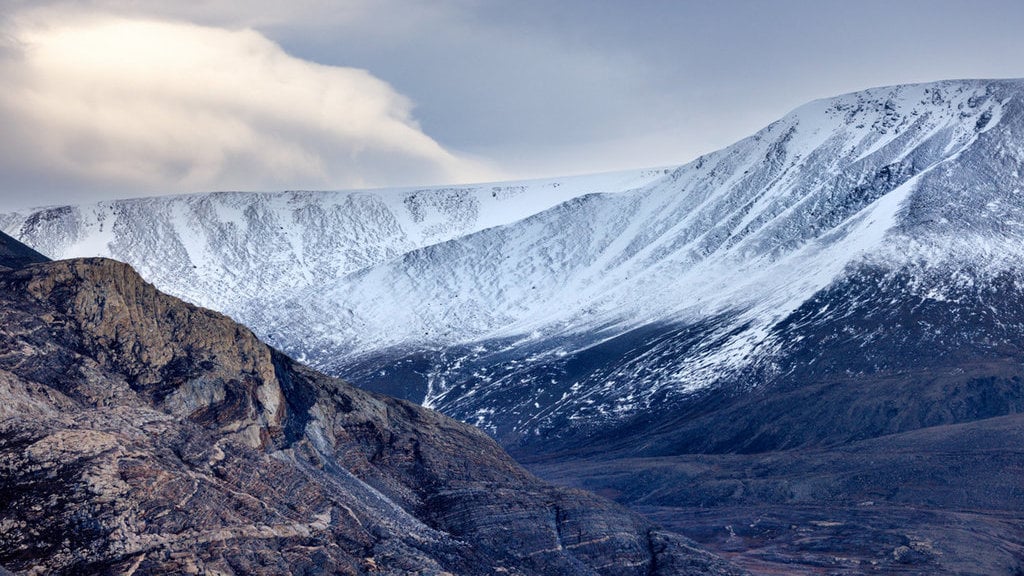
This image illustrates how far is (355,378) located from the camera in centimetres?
19962

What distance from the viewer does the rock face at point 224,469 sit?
106 feet

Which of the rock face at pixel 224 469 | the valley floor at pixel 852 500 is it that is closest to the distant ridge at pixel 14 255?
the rock face at pixel 224 469

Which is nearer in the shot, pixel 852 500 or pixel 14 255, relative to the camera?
pixel 14 255

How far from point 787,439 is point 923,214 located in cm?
6131

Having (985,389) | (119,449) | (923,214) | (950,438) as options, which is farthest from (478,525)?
(923,214)

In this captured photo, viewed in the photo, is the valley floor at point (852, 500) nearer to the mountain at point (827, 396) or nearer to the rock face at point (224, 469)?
the mountain at point (827, 396)

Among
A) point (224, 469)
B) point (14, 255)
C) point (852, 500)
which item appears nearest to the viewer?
point (224, 469)

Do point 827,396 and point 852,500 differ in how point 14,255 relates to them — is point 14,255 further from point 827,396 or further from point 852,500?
point 827,396

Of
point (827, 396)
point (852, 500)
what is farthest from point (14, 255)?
point (827, 396)

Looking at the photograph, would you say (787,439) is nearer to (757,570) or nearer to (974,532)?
(974,532)

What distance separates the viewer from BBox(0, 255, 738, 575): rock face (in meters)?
32.3

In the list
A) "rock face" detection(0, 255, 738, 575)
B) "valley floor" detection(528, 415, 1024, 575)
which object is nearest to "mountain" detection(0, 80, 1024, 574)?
"valley floor" detection(528, 415, 1024, 575)

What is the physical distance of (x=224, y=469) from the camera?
37.7m

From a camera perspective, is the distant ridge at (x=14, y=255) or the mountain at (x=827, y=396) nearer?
the distant ridge at (x=14, y=255)
